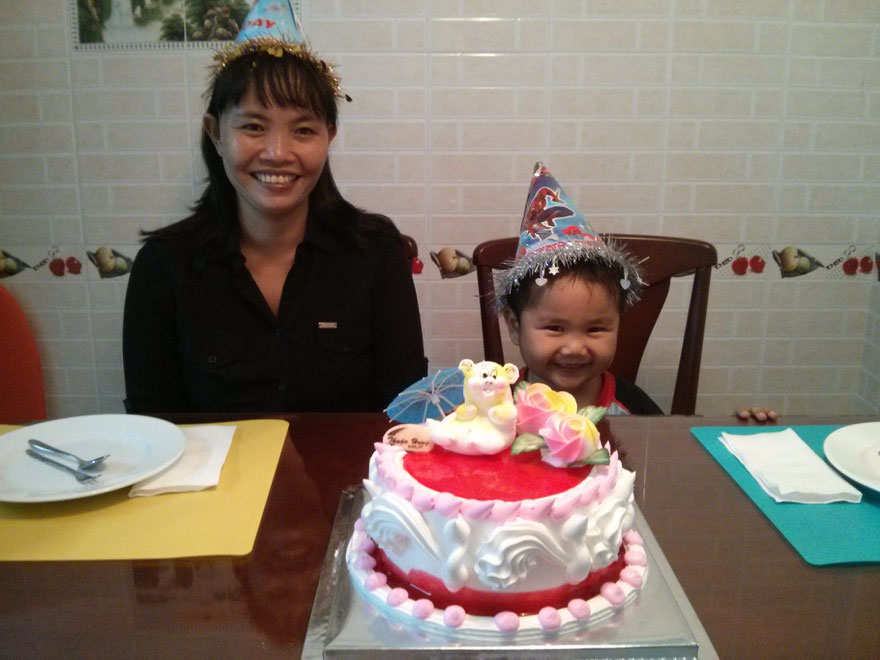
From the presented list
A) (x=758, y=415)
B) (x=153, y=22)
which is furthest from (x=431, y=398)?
(x=153, y=22)

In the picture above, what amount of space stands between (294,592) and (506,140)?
5.06 feet

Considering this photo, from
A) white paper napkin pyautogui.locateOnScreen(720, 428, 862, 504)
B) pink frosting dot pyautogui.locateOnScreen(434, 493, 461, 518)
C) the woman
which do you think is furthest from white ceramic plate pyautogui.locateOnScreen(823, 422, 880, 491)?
the woman

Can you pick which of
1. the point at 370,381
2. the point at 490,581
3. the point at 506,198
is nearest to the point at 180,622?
the point at 490,581

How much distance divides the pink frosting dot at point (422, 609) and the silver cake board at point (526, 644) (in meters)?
0.01

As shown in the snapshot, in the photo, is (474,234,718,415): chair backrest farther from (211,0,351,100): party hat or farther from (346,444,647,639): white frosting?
(346,444,647,639): white frosting

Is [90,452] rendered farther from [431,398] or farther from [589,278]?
[589,278]

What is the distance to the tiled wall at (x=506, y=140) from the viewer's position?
1935mm

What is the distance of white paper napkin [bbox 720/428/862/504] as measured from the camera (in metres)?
0.91

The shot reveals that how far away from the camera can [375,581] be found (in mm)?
704

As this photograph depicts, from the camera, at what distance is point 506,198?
2047 mm

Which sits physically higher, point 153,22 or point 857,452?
point 153,22

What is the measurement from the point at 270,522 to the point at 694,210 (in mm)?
1630

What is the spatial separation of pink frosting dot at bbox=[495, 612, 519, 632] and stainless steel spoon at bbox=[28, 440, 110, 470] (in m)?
0.59

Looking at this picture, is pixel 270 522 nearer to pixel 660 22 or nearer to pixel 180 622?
pixel 180 622
